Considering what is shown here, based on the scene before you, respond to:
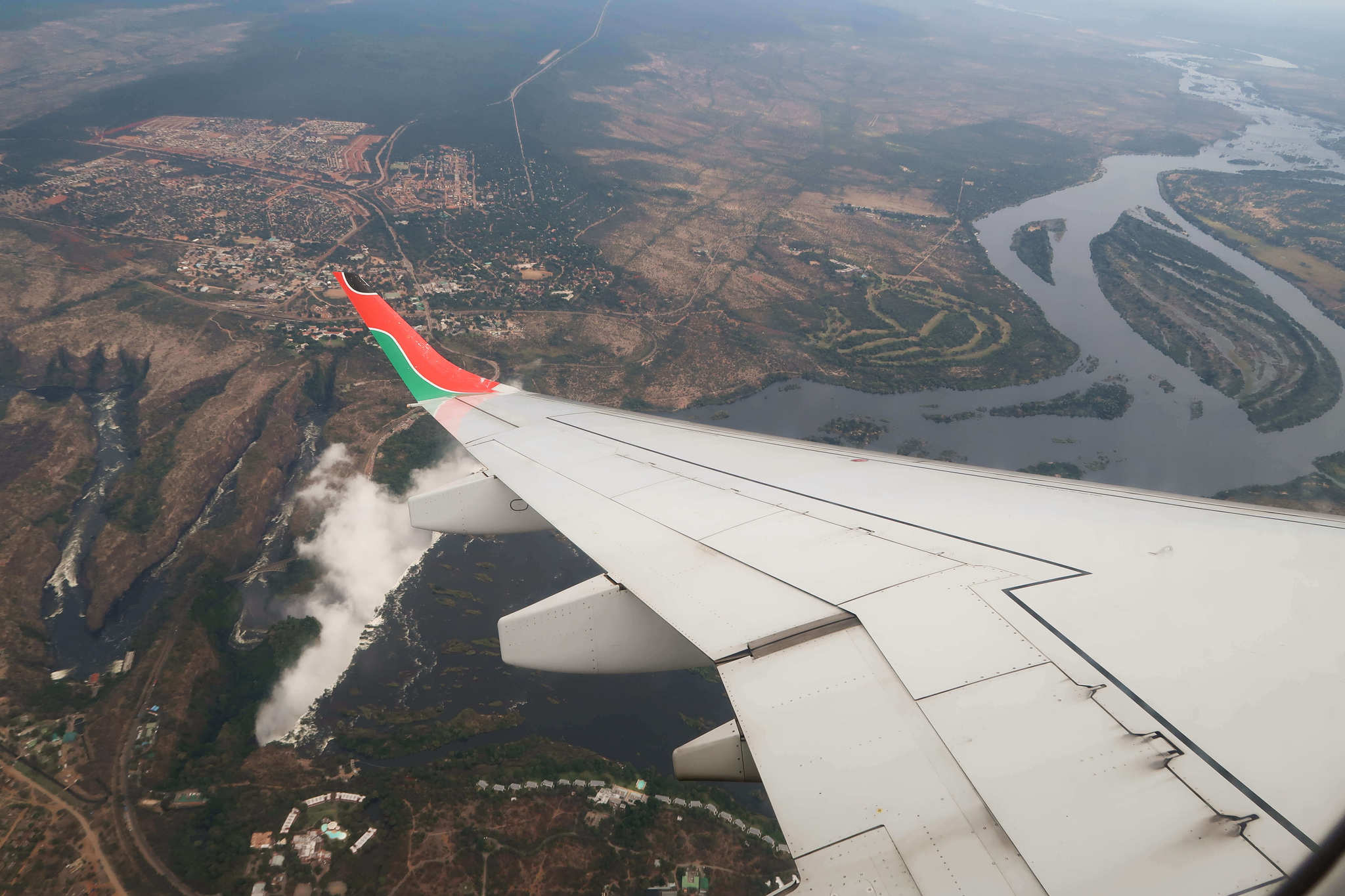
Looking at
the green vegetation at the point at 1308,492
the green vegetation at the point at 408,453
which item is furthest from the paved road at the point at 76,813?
the green vegetation at the point at 1308,492

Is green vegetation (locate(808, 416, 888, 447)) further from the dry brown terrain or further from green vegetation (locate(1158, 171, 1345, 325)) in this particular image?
green vegetation (locate(1158, 171, 1345, 325))

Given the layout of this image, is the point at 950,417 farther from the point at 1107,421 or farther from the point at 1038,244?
the point at 1038,244

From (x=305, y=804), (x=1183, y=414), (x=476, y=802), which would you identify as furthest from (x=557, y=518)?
(x=1183, y=414)

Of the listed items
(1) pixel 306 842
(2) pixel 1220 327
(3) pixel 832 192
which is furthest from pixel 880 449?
(3) pixel 832 192

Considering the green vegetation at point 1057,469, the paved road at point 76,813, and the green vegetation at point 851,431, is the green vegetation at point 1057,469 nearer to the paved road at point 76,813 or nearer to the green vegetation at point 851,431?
the green vegetation at point 851,431

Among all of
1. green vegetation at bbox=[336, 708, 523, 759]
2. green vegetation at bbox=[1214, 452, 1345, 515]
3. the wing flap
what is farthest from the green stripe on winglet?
green vegetation at bbox=[1214, 452, 1345, 515]
